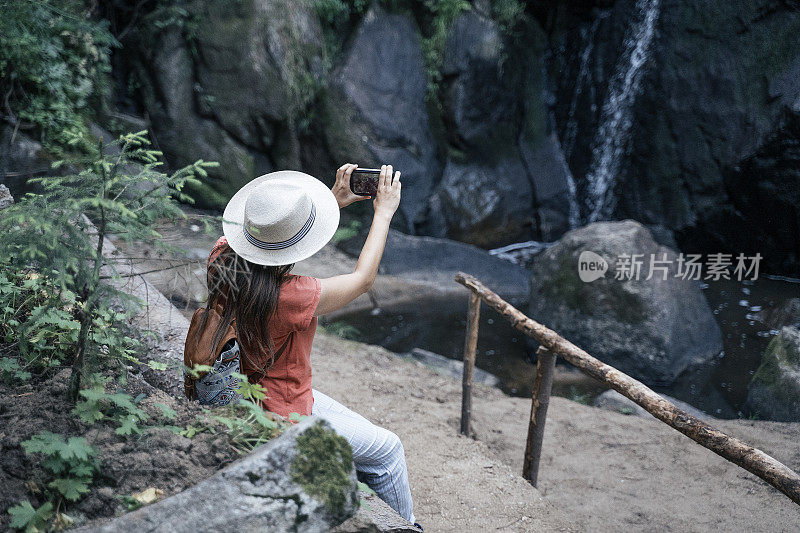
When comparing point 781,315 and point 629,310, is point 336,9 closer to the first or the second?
point 629,310

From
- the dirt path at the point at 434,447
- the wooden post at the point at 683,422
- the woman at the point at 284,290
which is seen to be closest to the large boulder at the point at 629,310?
the dirt path at the point at 434,447

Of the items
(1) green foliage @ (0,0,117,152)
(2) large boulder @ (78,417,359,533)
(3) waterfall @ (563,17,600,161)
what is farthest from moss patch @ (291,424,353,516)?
(3) waterfall @ (563,17,600,161)

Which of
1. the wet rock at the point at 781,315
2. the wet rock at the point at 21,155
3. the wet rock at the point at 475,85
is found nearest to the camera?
the wet rock at the point at 21,155

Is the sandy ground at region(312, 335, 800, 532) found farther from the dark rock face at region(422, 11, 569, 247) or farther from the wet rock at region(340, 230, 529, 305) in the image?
the dark rock face at region(422, 11, 569, 247)

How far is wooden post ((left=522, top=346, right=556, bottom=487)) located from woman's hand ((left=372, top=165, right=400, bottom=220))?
1.49 m

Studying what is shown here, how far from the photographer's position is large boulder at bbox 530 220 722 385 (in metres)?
5.93

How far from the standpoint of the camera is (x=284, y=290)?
1866 mm

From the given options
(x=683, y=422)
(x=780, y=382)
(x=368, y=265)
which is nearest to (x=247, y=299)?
(x=368, y=265)

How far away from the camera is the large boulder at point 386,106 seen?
902 centimetres

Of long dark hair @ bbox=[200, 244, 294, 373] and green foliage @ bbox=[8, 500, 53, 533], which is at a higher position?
long dark hair @ bbox=[200, 244, 294, 373]

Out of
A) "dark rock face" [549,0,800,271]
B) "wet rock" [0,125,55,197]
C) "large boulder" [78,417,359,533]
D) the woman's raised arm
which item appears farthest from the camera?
"dark rock face" [549,0,800,271]

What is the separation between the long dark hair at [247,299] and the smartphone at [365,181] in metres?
0.61

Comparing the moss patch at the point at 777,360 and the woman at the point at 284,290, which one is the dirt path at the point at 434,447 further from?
the moss patch at the point at 777,360

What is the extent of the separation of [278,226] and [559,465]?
2984 mm
